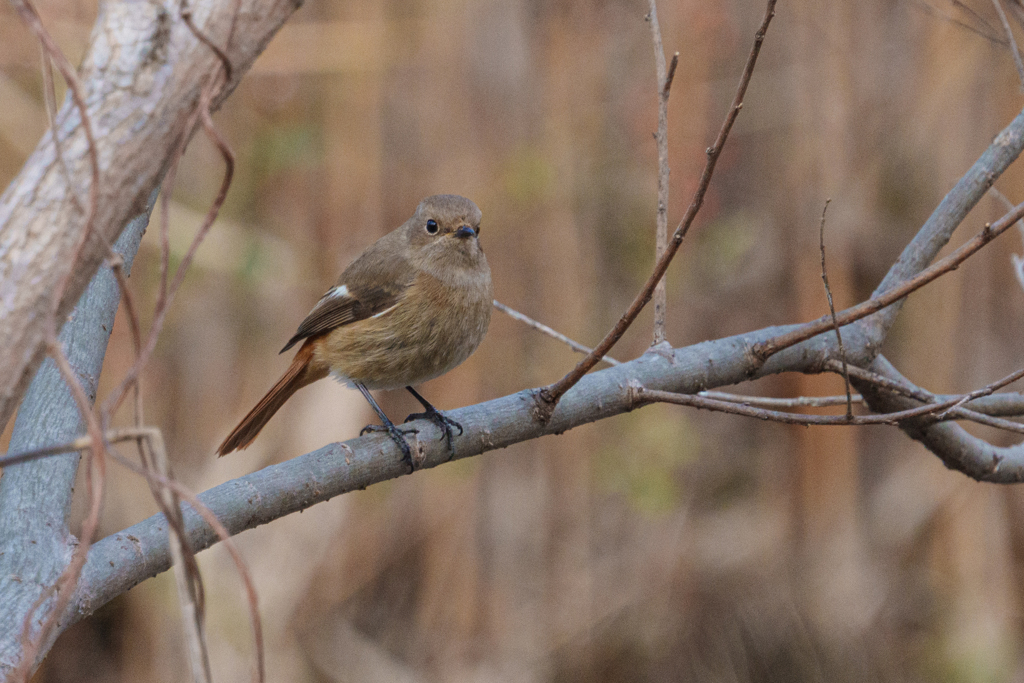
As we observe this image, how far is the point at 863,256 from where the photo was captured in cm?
511

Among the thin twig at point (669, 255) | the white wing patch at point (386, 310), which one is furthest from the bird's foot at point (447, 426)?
the white wing patch at point (386, 310)

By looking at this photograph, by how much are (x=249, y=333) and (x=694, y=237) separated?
2538mm

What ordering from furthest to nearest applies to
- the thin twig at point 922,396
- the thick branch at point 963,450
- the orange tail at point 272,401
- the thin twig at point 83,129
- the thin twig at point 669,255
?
the orange tail at point 272,401, the thick branch at point 963,450, the thin twig at point 922,396, the thin twig at point 669,255, the thin twig at point 83,129

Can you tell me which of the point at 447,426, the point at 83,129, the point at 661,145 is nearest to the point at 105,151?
the point at 83,129

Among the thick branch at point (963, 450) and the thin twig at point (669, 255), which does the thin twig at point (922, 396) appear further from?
the thin twig at point (669, 255)

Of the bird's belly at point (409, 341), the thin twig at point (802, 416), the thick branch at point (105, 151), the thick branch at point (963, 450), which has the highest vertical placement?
the thick branch at point (105, 151)

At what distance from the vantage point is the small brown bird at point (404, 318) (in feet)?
9.42

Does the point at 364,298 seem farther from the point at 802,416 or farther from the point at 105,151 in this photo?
the point at 105,151

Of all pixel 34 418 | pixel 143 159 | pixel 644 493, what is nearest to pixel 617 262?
pixel 644 493

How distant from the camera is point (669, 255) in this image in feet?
5.65

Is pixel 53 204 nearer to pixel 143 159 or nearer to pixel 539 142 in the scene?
pixel 143 159

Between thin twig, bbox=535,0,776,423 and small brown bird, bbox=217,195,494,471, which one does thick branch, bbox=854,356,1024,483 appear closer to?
thin twig, bbox=535,0,776,423

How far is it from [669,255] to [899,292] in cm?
55

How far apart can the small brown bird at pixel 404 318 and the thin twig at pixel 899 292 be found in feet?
3.24
